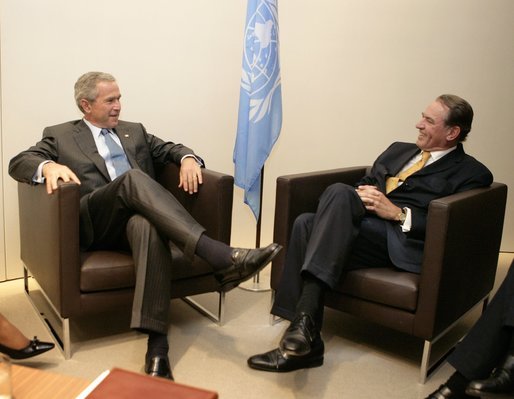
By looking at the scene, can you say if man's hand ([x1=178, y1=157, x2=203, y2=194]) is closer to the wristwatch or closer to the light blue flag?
the light blue flag

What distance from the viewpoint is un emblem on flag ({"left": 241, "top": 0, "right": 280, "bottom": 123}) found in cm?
322

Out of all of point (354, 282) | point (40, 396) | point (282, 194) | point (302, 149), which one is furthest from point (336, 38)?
point (40, 396)

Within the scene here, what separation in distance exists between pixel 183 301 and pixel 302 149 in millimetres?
1488

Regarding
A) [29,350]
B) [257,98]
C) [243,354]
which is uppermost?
[257,98]

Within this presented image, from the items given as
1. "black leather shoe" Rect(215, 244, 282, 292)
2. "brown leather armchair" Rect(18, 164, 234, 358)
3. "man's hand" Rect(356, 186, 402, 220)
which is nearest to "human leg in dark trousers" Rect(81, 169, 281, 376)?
"black leather shoe" Rect(215, 244, 282, 292)

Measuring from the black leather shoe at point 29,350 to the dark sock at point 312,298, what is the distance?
1.09m

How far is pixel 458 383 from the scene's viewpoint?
219cm

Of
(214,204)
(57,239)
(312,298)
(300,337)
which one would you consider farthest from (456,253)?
(57,239)

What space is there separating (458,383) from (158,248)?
4.35ft

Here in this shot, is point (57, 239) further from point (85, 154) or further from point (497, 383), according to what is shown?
point (497, 383)

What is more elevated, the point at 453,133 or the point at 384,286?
the point at 453,133

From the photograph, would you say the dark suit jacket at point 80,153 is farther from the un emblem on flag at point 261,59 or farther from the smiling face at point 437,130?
the smiling face at point 437,130

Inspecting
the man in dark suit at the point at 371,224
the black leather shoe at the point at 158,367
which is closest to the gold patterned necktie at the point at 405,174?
the man in dark suit at the point at 371,224

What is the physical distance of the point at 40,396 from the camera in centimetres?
150
